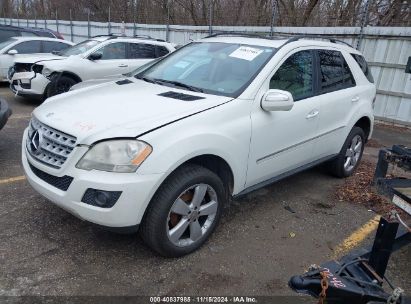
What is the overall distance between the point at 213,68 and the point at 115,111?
1.23 m

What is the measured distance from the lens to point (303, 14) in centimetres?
1215

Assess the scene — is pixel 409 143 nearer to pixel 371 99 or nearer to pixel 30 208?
pixel 371 99

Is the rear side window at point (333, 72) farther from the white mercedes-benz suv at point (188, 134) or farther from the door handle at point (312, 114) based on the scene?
the door handle at point (312, 114)

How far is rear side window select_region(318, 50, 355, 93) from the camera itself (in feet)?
14.4

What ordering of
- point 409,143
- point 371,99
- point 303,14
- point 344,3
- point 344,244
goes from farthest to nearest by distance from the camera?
point 303,14 → point 344,3 → point 409,143 → point 371,99 → point 344,244

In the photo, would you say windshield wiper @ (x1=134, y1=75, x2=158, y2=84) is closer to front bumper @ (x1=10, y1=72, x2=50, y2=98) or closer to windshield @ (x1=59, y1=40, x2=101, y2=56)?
front bumper @ (x1=10, y1=72, x2=50, y2=98)

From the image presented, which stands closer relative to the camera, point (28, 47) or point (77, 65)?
point (77, 65)

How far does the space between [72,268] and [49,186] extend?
0.64m

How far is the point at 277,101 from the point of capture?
11.1ft

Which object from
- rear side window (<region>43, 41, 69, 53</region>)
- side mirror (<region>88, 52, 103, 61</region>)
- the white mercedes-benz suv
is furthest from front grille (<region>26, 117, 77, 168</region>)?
rear side window (<region>43, 41, 69, 53</region>)

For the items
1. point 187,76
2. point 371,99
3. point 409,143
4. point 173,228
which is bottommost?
point 409,143

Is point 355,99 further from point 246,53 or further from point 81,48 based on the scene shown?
point 81,48

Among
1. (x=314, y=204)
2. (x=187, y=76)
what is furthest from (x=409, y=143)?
(x=187, y=76)

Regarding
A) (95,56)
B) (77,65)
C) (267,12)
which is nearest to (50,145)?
(77,65)
